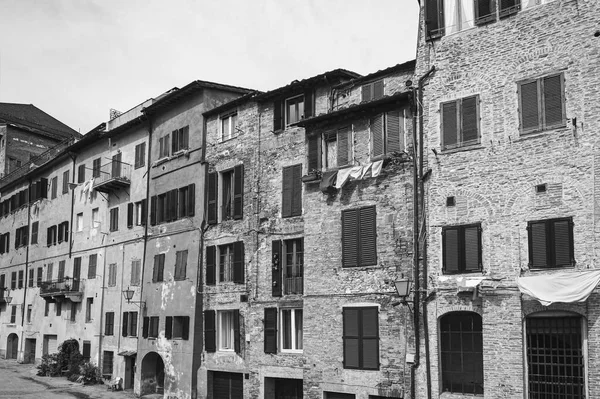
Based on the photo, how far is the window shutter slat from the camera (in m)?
19.5

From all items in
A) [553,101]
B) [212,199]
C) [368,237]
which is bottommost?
[368,237]

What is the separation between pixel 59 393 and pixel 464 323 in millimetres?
24067

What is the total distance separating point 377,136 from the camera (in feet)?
79.6

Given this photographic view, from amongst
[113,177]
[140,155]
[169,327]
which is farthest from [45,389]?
[140,155]

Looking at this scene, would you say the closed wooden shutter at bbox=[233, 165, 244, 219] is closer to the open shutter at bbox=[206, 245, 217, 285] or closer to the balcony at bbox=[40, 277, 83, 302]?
the open shutter at bbox=[206, 245, 217, 285]

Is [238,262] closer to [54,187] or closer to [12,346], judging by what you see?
[54,187]

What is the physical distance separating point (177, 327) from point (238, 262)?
17.6ft

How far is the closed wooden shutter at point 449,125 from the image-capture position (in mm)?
21594

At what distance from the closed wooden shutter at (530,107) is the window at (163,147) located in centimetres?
2070

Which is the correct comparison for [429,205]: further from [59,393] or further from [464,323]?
[59,393]

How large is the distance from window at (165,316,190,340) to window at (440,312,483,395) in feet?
48.2

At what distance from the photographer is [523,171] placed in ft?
65.4

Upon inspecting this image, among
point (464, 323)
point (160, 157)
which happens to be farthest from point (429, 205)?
point (160, 157)

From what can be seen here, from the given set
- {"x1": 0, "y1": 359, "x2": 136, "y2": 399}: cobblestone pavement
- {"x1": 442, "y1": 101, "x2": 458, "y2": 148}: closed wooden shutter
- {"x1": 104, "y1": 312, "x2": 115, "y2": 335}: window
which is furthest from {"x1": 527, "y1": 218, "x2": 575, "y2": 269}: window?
{"x1": 104, "y1": 312, "x2": 115, "y2": 335}: window
